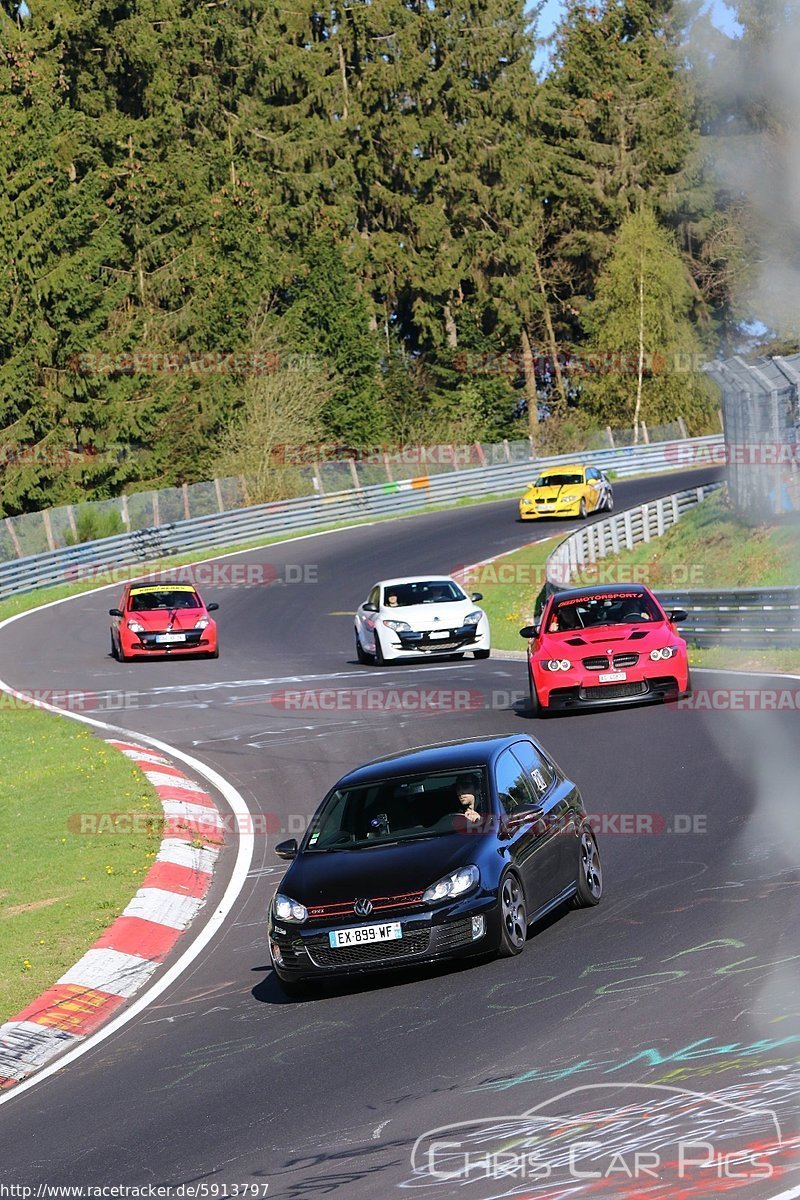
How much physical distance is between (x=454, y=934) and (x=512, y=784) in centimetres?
156

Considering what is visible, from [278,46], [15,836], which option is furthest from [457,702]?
[278,46]

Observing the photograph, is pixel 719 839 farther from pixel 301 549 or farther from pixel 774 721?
pixel 301 549

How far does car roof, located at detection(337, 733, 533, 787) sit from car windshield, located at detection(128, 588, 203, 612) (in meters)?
21.8

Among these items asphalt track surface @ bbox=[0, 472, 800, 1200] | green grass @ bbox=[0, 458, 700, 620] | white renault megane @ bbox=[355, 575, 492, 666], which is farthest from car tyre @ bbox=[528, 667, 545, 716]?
green grass @ bbox=[0, 458, 700, 620]

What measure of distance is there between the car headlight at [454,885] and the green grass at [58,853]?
2.63 meters

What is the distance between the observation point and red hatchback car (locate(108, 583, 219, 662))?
3206cm

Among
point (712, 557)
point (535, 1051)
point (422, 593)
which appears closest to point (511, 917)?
point (535, 1051)

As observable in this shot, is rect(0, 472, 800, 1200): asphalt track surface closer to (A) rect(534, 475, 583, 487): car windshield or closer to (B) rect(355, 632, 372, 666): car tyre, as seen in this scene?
(B) rect(355, 632, 372, 666): car tyre

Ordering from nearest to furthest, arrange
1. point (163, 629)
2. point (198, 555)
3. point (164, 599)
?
1. point (163, 629)
2. point (164, 599)
3. point (198, 555)

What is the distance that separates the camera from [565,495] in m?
53.0

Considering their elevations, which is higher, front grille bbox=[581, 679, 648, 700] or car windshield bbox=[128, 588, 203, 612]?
car windshield bbox=[128, 588, 203, 612]

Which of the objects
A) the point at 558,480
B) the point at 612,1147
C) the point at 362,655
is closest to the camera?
the point at 612,1147

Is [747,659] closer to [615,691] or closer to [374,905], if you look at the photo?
[615,691]

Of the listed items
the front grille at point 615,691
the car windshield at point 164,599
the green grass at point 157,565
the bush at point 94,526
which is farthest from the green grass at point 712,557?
the bush at point 94,526
